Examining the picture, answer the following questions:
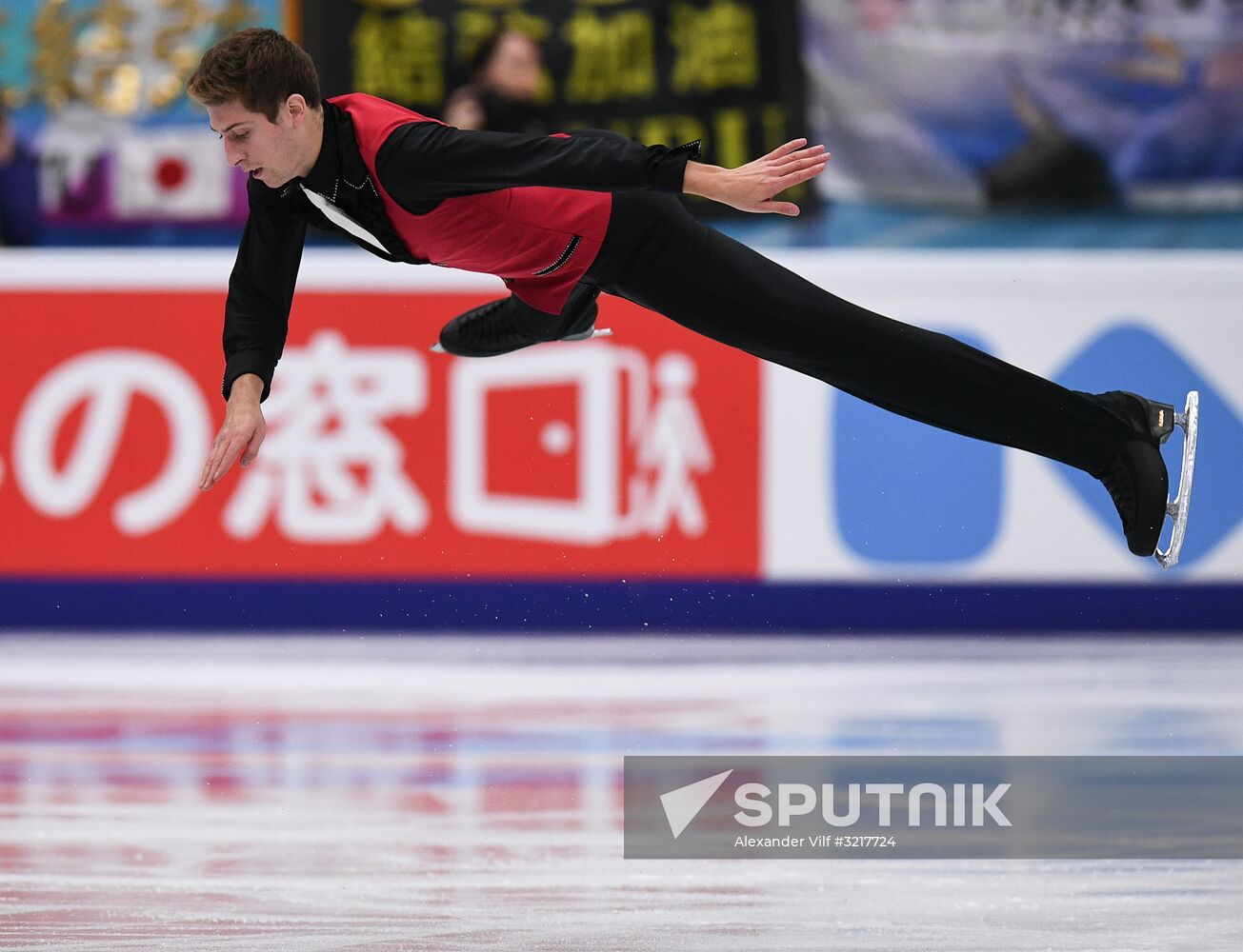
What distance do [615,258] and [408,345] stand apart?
2.78 meters

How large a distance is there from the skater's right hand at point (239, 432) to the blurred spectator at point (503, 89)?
351 cm

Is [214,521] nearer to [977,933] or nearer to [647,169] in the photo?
[647,169]

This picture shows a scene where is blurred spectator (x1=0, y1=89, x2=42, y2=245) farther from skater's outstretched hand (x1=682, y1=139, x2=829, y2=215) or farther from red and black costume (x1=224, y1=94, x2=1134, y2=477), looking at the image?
skater's outstretched hand (x1=682, y1=139, x2=829, y2=215)

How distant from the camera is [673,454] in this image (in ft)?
22.1

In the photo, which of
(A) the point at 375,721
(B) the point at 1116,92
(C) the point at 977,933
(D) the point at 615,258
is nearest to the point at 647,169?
(D) the point at 615,258

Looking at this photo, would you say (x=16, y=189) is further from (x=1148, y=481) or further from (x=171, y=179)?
(x=1148, y=481)

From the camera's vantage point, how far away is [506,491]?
6734mm

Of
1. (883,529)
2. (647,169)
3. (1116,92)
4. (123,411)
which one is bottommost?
(883,529)

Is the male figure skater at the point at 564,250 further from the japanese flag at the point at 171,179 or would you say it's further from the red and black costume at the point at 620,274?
the japanese flag at the point at 171,179

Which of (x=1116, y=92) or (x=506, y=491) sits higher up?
(x=1116, y=92)

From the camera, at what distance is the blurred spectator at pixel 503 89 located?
7.34 meters

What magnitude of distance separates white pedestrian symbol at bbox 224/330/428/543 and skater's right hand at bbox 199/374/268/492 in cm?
277

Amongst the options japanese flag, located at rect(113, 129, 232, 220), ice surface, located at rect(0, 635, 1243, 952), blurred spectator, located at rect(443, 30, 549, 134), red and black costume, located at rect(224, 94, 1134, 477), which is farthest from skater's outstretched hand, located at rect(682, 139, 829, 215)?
japanese flag, located at rect(113, 129, 232, 220)

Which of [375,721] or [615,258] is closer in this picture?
[615,258]
